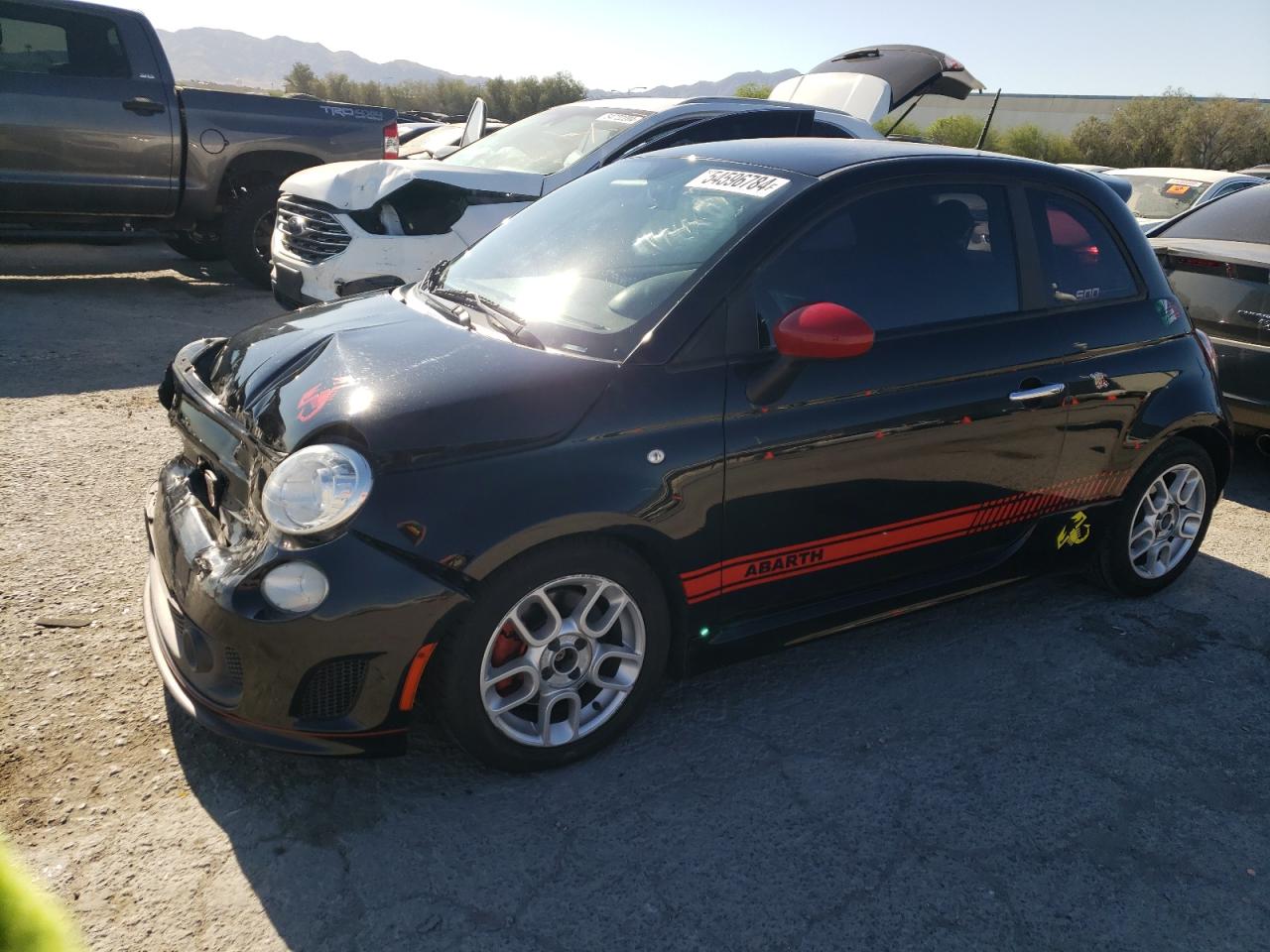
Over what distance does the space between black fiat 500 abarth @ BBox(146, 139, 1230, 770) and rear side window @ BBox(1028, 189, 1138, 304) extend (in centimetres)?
1

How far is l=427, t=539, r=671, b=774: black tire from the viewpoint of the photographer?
275cm

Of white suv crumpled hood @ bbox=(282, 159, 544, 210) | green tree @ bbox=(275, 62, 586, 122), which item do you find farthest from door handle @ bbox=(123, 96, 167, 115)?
green tree @ bbox=(275, 62, 586, 122)

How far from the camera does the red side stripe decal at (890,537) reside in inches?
124

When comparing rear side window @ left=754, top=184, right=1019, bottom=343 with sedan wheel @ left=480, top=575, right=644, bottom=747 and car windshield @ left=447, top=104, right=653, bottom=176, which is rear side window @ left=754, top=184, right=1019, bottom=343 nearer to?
sedan wheel @ left=480, top=575, right=644, bottom=747

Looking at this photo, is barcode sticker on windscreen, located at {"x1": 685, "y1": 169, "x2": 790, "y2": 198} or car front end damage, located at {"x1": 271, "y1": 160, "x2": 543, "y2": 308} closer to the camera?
barcode sticker on windscreen, located at {"x1": 685, "y1": 169, "x2": 790, "y2": 198}

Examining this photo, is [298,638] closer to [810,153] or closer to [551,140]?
[810,153]

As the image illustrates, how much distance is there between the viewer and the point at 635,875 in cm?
266

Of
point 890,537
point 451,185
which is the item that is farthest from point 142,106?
point 890,537

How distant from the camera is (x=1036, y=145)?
29.6 m

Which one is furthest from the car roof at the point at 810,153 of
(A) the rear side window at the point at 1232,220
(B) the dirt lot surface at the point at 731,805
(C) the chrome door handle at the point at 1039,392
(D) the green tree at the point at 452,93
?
(D) the green tree at the point at 452,93

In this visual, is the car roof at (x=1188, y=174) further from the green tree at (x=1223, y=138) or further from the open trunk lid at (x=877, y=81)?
the green tree at (x=1223, y=138)

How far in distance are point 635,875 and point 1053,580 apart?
2.74 meters

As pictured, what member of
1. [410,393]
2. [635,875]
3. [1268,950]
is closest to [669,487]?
[410,393]

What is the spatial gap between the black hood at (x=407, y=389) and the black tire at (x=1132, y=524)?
2396 mm
